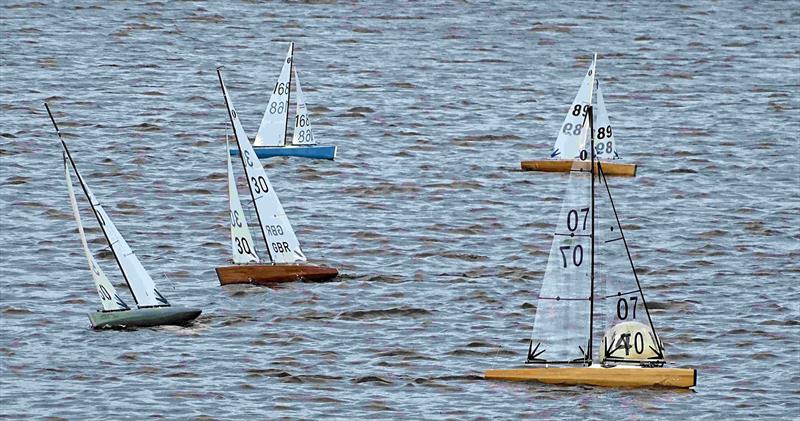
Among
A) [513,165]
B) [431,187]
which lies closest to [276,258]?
[431,187]

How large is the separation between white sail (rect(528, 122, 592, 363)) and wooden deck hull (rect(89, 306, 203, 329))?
11.9 meters

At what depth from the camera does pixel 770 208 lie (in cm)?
8006

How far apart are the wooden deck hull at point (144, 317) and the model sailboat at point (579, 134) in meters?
28.8

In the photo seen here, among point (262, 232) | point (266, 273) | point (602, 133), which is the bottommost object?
point (266, 273)

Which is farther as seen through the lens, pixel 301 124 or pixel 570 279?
pixel 301 124

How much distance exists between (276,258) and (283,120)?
2411cm

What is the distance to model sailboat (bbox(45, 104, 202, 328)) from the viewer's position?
53844mm

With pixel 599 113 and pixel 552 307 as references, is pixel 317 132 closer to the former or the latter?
pixel 599 113

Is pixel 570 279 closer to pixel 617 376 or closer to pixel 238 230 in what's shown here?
pixel 617 376

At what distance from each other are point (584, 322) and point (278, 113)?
36.8 meters

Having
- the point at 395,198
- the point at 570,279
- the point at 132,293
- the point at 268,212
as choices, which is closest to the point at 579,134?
the point at 395,198

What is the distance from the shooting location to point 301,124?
83125 millimetres

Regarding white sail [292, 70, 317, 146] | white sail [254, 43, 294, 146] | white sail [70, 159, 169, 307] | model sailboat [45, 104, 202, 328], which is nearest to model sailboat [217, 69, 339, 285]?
model sailboat [45, 104, 202, 328]

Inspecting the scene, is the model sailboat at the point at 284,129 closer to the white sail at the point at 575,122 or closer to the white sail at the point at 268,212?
the white sail at the point at 575,122
